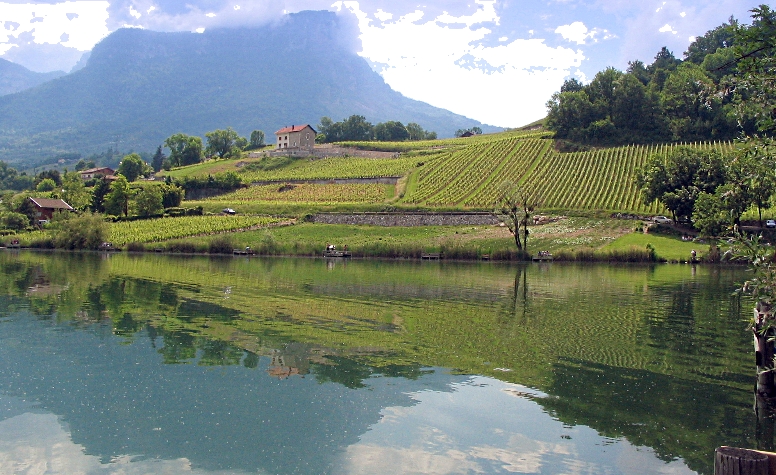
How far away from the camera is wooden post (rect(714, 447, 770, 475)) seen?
31.4 ft

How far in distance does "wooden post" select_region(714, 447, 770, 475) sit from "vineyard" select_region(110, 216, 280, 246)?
85.5 metres

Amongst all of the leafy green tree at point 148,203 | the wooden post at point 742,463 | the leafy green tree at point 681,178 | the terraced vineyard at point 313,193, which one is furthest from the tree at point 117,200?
the wooden post at point 742,463

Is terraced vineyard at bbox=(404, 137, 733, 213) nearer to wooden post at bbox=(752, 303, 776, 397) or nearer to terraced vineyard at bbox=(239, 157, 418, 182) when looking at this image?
terraced vineyard at bbox=(239, 157, 418, 182)

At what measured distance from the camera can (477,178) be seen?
4525 inches

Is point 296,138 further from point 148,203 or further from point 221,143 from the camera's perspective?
point 148,203

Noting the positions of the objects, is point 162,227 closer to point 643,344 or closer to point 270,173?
point 270,173

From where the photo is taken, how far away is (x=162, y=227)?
9512 cm

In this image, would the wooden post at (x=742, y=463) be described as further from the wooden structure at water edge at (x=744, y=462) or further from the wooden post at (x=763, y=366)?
the wooden post at (x=763, y=366)

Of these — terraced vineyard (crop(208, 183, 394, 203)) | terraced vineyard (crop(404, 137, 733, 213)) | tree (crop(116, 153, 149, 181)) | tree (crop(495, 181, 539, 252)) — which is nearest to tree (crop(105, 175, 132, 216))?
terraced vineyard (crop(208, 183, 394, 203))

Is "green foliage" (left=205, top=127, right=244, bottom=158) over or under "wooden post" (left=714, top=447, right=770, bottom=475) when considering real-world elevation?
over

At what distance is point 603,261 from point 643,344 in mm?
46833

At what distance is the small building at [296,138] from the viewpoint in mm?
167000

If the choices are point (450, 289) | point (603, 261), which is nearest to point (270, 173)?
point (603, 261)

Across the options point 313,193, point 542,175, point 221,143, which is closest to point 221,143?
point 221,143
